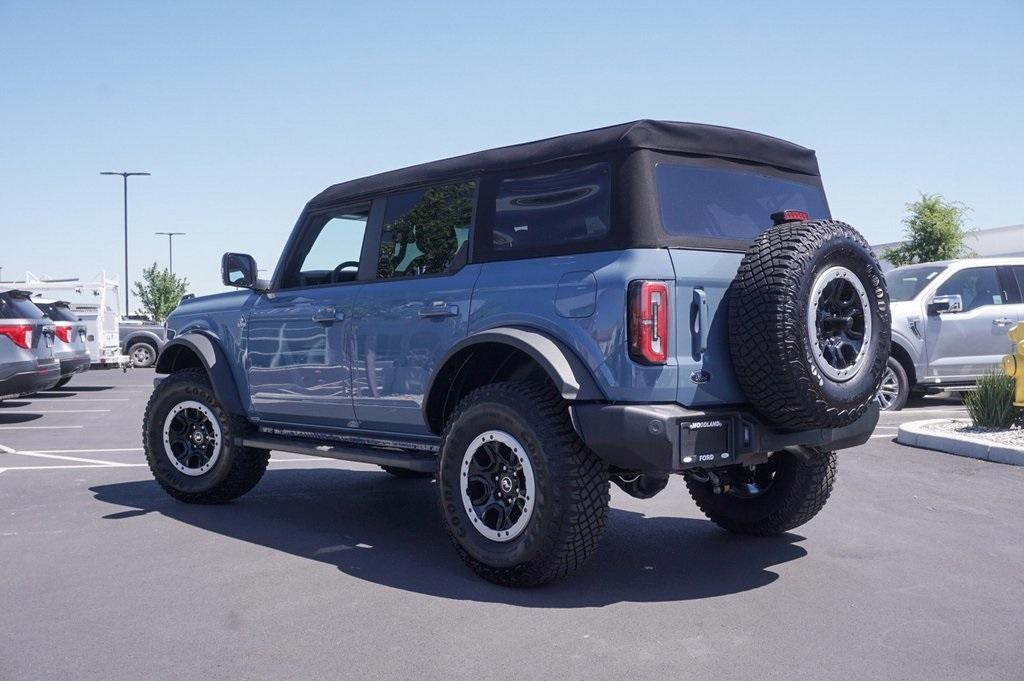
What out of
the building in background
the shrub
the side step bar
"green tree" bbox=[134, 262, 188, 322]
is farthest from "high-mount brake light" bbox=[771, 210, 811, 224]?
"green tree" bbox=[134, 262, 188, 322]

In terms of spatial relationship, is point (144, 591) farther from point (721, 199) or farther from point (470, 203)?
point (721, 199)

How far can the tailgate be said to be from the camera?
4.41 metres

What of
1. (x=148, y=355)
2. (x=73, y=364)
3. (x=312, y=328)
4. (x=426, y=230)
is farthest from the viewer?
(x=148, y=355)

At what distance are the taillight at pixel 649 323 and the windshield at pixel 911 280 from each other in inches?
347

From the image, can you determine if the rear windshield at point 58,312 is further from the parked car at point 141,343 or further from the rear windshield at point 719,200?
the rear windshield at point 719,200

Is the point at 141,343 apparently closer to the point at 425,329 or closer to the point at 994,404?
the point at 994,404

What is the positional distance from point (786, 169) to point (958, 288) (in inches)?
319

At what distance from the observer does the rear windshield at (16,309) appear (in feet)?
42.4

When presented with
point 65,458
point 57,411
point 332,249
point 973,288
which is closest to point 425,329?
point 332,249

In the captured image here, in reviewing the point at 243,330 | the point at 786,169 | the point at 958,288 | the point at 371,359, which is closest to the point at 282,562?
the point at 371,359

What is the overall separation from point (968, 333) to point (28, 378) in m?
11.8

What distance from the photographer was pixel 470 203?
5.32 meters

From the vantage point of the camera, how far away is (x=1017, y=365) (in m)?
9.22

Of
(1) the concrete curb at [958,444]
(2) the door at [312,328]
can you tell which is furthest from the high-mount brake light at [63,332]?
(1) the concrete curb at [958,444]
